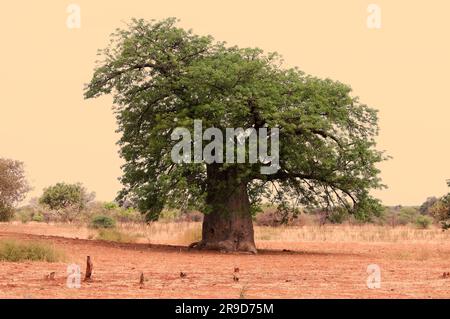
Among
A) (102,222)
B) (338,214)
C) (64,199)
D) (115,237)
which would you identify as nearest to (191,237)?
(115,237)

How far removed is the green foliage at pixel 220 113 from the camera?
24.8 m

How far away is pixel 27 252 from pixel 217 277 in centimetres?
623

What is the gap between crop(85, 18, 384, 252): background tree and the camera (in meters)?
24.8

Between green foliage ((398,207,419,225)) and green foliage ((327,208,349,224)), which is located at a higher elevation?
green foliage ((327,208,349,224))

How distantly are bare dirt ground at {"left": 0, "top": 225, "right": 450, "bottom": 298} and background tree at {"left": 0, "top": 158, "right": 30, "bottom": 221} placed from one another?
26771 millimetres

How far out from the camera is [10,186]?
167 ft

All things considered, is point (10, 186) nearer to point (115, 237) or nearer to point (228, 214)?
point (115, 237)

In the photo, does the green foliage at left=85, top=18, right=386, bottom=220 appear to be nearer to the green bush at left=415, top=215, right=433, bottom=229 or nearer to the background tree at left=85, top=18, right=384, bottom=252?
the background tree at left=85, top=18, right=384, bottom=252

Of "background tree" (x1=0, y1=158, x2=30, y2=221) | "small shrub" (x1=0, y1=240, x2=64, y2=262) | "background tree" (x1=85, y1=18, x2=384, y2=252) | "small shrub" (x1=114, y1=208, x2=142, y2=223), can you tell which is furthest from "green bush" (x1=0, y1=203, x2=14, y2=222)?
"small shrub" (x1=0, y1=240, x2=64, y2=262)

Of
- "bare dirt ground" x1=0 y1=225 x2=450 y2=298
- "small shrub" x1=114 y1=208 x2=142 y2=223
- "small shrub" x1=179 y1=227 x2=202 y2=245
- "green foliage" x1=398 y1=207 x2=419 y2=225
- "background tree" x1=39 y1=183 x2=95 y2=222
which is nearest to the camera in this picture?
A: "bare dirt ground" x1=0 y1=225 x2=450 y2=298

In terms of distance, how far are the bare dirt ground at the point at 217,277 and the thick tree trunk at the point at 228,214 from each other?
3.41ft

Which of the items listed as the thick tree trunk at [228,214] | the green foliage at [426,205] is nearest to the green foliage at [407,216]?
the green foliage at [426,205]
